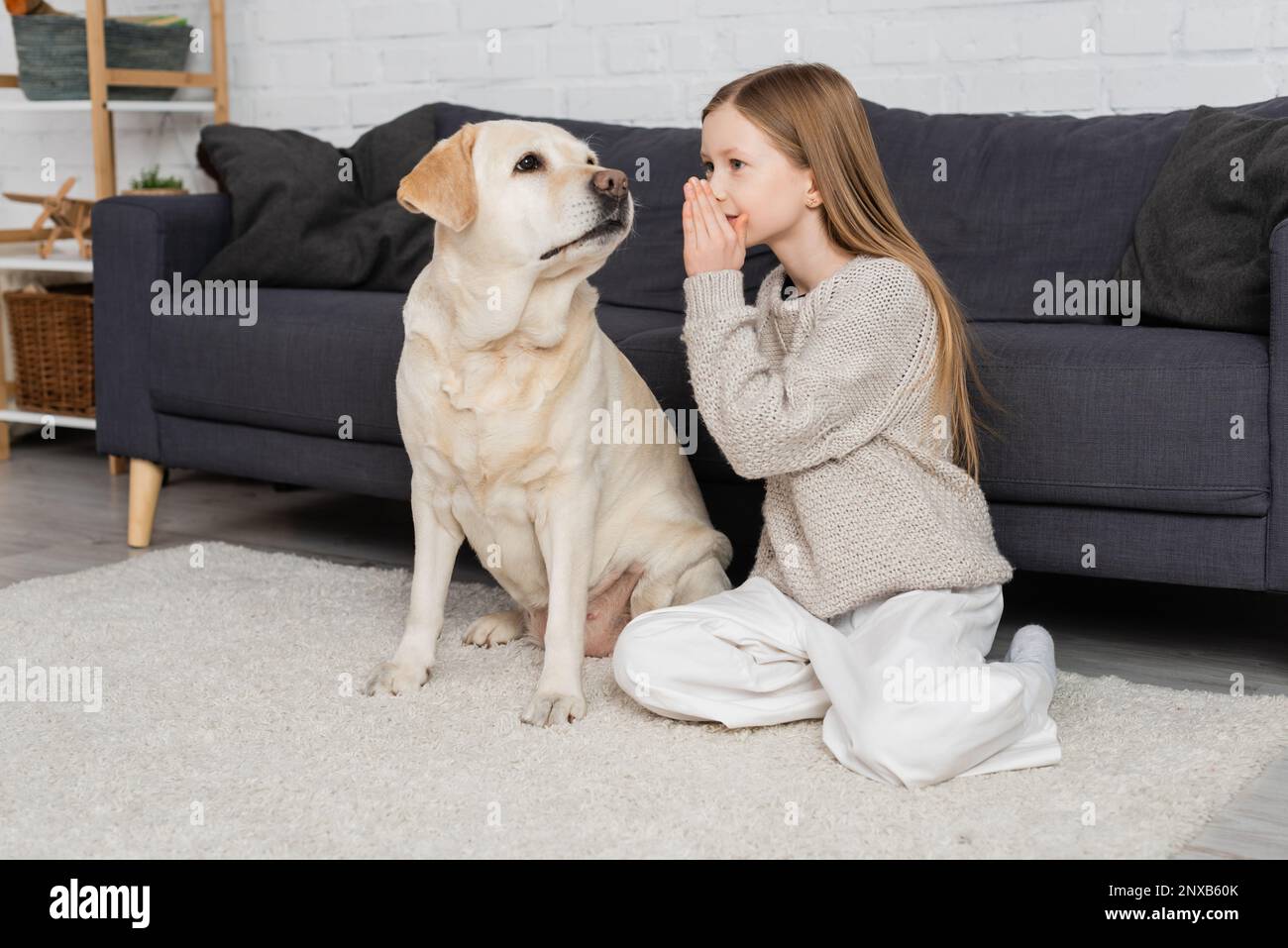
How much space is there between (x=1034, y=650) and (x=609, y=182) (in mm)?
858

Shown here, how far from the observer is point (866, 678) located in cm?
172

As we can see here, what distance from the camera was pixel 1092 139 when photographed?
2592mm

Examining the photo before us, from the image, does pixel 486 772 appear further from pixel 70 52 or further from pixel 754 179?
pixel 70 52

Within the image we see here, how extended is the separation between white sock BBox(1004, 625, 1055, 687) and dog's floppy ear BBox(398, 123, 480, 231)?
956mm

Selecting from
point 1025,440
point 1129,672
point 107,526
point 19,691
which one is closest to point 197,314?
point 107,526

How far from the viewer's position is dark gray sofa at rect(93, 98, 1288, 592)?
1993mm

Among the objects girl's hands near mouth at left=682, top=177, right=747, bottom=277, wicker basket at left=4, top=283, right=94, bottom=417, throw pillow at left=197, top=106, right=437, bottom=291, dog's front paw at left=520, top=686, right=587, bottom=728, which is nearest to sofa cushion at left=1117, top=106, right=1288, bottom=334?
girl's hands near mouth at left=682, top=177, right=747, bottom=277

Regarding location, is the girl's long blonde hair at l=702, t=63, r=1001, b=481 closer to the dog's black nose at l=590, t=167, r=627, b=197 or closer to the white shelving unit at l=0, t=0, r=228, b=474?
the dog's black nose at l=590, t=167, r=627, b=197

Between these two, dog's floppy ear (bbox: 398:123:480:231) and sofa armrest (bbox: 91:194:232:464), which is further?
sofa armrest (bbox: 91:194:232:464)

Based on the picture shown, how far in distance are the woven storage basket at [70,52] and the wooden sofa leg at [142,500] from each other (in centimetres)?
141

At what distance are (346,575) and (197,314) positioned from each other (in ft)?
2.28

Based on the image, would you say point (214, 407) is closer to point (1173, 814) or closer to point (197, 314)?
point (197, 314)

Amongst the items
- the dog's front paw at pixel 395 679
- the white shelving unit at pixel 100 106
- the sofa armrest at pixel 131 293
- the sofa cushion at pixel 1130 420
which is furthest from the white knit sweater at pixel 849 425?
the white shelving unit at pixel 100 106

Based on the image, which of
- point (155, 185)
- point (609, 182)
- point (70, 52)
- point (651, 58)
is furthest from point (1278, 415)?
point (70, 52)
